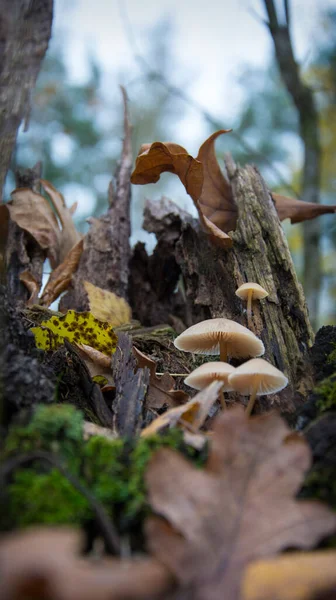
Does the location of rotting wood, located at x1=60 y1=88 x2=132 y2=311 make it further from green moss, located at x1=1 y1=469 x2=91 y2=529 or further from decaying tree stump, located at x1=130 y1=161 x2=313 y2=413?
green moss, located at x1=1 y1=469 x2=91 y2=529

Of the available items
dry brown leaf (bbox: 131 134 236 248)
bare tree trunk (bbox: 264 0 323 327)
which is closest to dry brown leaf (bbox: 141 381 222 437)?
dry brown leaf (bbox: 131 134 236 248)

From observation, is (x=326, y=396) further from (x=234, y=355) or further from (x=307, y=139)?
(x=307, y=139)

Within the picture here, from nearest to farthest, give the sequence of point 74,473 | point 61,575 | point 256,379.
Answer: point 61,575 → point 74,473 → point 256,379

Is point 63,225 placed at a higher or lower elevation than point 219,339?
higher

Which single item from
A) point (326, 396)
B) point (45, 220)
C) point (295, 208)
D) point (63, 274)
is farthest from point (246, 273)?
point (45, 220)

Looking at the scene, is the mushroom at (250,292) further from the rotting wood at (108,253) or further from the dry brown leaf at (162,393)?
the rotting wood at (108,253)

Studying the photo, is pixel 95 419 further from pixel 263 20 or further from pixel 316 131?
pixel 316 131
